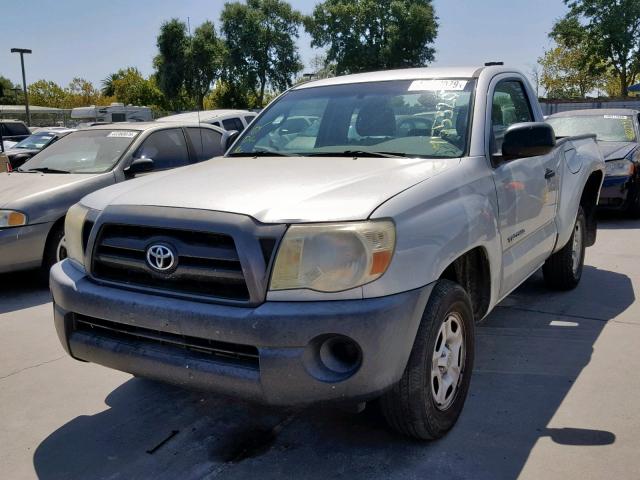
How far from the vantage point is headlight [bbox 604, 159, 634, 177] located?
30.2 feet

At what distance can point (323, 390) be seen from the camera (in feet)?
8.68

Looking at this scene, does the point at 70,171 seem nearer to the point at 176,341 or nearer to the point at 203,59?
the point at 176,341

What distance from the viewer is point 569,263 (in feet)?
18.4

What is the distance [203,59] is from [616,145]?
4264 cm

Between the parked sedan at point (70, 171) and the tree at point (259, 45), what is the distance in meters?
43.5

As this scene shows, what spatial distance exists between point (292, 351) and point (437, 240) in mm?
841

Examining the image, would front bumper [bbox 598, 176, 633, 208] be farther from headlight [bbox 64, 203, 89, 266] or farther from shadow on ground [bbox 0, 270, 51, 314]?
headlight [bbox 64, 203, 89, 266]

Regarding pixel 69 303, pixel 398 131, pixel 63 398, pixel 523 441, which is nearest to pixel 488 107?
pixel 398 131

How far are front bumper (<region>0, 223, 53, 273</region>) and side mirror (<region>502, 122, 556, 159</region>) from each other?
4385mm

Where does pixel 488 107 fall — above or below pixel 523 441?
above

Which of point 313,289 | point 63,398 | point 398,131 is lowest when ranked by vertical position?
point 63,398

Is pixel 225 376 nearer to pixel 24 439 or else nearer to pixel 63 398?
pixel 24 439

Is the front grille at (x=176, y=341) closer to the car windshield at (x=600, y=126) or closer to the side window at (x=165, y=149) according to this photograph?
the side window at (x=165, y=149)

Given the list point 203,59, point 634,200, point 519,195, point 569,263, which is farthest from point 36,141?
point 203,59
